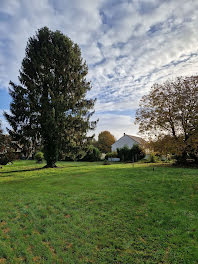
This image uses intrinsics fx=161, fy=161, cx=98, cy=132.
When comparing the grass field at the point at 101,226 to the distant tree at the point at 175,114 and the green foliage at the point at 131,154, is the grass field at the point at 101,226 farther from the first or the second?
the green foliage at the point at 131,154

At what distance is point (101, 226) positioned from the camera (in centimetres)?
457

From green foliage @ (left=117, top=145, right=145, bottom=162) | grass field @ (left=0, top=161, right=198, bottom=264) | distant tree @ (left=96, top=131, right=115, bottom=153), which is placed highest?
distant tree @ (left=96, top=131, right=115, bottom=153)

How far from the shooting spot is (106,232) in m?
4.28

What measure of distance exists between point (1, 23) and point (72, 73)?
10147 millimetres

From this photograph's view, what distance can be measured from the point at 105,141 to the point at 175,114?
44374mm

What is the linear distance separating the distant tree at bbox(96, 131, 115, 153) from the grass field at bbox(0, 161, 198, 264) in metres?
52.1

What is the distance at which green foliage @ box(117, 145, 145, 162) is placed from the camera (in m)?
31.6

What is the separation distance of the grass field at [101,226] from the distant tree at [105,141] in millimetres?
52147

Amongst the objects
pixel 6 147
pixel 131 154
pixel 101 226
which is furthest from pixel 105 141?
pixel 101 226

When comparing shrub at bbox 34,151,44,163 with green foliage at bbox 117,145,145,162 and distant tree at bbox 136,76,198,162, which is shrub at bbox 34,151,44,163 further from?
distant tree at bbox 136,76,198,162

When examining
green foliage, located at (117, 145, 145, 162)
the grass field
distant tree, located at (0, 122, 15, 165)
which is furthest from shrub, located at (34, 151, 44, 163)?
the grass field

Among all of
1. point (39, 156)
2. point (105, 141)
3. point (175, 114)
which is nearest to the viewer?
point (175, 114)

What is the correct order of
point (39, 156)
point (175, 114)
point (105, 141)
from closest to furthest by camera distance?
1. point (175, 114)
2. point (39, 156)
3. point (105, 141)

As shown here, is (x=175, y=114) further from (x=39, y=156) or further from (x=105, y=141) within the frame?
(x=105, y=141)
